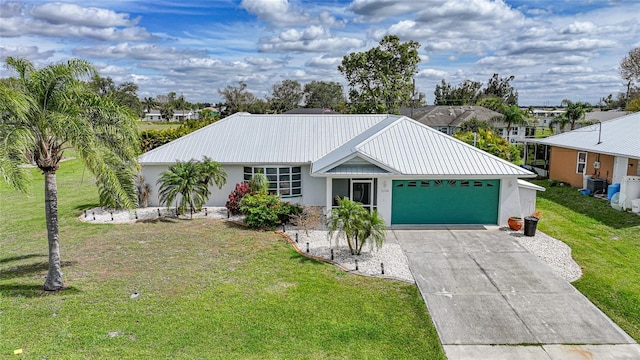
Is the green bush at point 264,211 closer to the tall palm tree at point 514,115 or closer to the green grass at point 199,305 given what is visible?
the green grass at point 199,305

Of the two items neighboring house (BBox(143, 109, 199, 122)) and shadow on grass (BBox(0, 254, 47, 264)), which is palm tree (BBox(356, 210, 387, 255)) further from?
neighboring house (BBox(143, 109, 199, 122))

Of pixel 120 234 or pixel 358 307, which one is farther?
pixel 120 234

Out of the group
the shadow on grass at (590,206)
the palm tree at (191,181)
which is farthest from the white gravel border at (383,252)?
the shadow on grass at (590,206)

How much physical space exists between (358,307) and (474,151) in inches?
440

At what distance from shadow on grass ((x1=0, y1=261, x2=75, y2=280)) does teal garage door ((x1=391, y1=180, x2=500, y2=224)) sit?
12509 millimetres

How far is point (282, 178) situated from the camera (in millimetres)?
20922

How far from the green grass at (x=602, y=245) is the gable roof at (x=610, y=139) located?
2.70 metres

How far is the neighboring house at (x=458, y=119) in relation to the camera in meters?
54.8

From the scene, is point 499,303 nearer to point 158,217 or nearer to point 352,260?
point 352,260

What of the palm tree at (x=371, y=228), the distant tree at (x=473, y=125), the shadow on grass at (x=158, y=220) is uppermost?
the distant tree at (x=473, y=125)

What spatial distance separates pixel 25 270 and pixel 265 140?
12.5m

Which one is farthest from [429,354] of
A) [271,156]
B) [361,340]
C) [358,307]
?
[271,156]

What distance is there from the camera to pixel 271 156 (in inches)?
826

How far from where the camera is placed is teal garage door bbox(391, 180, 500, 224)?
1783 centimetres
